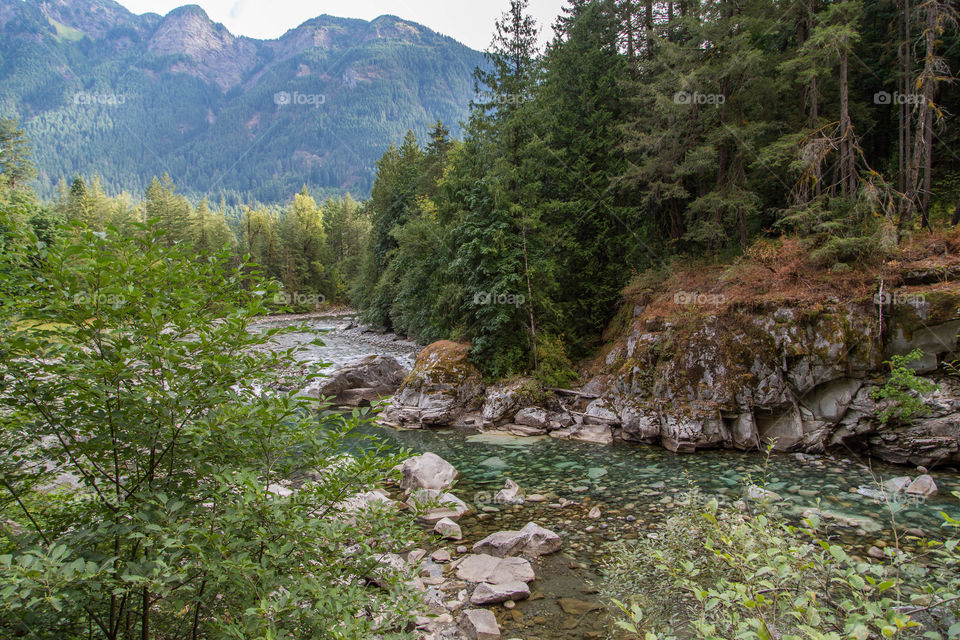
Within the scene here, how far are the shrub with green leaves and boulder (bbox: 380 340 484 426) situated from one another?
1316cm

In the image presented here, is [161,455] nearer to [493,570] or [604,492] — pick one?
[493,570]

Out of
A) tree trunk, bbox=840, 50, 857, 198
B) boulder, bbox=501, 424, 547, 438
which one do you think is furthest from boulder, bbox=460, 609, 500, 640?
tree trunk, bbox=840, 50, 857, 198

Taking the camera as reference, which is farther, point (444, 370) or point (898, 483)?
point (444, 370)

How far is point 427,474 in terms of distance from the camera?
10.1 meters

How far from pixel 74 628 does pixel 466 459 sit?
404 inches

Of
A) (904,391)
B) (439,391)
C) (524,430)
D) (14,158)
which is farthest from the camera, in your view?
(14,158)

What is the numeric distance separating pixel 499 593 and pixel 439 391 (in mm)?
10939

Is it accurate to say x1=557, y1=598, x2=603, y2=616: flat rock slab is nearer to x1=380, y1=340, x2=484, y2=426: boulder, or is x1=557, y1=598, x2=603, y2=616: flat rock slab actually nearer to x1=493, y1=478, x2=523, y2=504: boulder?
x1=493, y1=478, x2=523, y2=504: boulder

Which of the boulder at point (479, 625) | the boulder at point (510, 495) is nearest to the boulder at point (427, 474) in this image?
the boulder at point (510, 495)

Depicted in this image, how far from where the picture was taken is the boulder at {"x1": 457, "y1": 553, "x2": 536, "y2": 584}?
20.9ft

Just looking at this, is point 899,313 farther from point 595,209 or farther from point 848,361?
point 595,209

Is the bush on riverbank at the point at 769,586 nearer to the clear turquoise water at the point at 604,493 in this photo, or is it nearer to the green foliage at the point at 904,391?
the clear turquoise water at the point at 604,493

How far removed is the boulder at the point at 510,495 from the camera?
927 cm

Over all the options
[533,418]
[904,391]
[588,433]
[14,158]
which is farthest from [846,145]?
[14,158]
